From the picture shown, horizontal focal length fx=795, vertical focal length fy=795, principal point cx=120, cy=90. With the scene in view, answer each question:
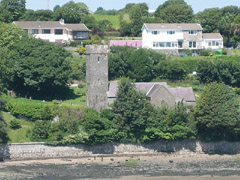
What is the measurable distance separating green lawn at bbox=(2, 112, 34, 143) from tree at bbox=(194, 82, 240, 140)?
14968 mm

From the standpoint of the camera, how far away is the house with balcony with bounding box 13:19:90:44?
103312 millimetres

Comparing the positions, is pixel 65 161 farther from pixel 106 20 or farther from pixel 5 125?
pixel 106 20

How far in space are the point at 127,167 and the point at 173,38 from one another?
35.8 meters

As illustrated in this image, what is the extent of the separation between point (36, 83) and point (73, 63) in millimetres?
11346

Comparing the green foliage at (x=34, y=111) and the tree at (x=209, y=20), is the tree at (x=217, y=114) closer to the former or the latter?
the green foliage at (x=34, y=111)

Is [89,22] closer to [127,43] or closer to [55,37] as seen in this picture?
[55,37]

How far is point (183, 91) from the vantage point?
74750mm

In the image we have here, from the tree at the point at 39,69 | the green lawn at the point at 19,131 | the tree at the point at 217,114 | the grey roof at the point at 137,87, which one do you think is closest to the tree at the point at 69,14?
the tree at the point at 39,69

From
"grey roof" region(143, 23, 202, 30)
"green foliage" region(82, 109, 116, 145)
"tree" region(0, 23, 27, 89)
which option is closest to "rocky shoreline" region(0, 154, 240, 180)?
"green foliage" region(82, 109, 116, 145)

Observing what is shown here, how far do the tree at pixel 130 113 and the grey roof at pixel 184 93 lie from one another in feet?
15.2

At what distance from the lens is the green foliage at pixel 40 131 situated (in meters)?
68.8

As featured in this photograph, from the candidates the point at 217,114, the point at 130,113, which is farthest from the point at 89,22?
the point at 217,114

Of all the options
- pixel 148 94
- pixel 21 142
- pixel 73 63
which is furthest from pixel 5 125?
pixel 73 63

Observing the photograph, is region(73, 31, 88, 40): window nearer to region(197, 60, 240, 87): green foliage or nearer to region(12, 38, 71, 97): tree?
region(12, 38, 71, 97): tree
